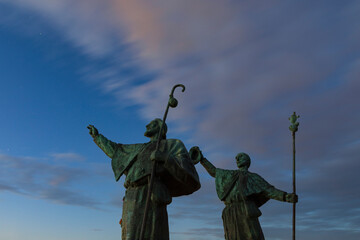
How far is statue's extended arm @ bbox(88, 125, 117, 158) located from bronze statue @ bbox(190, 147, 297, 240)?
317 centimetres

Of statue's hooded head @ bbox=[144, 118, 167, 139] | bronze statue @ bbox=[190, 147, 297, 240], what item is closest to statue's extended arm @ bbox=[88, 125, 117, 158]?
statue's hooded head @ bbox=[144, 118, 167, 139]

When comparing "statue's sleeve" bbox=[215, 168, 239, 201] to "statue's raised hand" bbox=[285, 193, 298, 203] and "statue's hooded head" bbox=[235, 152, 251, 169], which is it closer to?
"statue's hooded head" bbox=[235, 152, 251, 169]

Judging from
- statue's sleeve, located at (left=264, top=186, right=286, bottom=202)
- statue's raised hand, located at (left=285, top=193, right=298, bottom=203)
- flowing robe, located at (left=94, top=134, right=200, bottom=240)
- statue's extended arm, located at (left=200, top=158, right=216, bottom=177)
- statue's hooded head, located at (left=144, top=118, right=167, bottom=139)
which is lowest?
flowing robe, located at (left=94, top=134, right=200, bottom=240)

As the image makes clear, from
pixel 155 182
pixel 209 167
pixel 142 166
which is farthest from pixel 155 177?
pixel 209 167

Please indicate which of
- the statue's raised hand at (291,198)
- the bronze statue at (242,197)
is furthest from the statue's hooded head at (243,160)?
the statue's raised hand at (291,198)

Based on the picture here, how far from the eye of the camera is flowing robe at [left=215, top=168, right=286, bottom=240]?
12.9 metres

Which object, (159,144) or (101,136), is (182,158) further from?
(101,136)

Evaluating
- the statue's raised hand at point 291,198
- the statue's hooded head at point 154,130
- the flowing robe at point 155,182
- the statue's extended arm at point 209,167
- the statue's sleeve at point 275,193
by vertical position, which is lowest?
the flowing robe at point 155,182

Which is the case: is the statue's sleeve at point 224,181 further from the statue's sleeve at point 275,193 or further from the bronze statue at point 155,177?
the bronze statue at point 155,177

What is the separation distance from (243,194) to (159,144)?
14.3 feet

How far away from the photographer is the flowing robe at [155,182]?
8.86 meters

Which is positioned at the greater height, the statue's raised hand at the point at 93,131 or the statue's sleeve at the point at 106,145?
the statue's raised hand at the point at 93,131

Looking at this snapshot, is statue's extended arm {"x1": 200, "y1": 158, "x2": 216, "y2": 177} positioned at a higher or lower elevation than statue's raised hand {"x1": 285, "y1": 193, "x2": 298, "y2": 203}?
higher

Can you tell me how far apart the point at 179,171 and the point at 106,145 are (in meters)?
1.84
